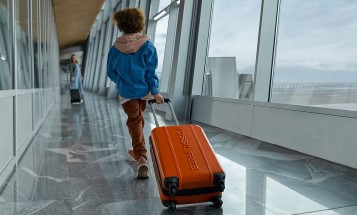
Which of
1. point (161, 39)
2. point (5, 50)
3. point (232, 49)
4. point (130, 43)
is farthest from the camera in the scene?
point (161, 39)

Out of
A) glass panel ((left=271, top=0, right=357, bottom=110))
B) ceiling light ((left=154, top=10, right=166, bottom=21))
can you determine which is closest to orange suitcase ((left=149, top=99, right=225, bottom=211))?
glass panel ((left=271, top=0, right=357, bottom=110))

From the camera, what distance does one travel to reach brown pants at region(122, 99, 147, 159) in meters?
2.86

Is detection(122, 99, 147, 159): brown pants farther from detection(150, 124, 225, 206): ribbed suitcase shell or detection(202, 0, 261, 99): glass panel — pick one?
detection(202, 0, 261, 99): glass panel

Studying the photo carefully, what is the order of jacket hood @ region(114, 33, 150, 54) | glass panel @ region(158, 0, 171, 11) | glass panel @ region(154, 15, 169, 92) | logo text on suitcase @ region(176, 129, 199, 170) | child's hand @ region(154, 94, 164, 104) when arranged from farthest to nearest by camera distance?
glass panel @ region(154, 15, 169, 92), glass panel @ region(158, 0, 171, 11), jacket hood @ region(114, 33, 150, 54), child's hand @ region(154, 94, 164, 104), logo text on suitcase @ region(176, 129, 199, 170)

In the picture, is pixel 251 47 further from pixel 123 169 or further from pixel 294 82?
pixel 123 169

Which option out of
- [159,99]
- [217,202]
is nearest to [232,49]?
[159,99]

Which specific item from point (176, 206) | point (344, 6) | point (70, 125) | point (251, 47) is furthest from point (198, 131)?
point (70, 125)

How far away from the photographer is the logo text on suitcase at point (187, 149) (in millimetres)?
1942

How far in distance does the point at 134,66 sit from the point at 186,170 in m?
1.16

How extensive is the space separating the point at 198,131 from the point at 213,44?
4.96 m

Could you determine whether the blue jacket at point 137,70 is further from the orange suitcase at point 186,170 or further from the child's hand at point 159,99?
the orange suitcase at point 186,170

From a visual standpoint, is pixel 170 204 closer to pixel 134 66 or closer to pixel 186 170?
pixel 186 170

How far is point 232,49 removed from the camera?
20.1 feet

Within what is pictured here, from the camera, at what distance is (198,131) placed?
220cm
